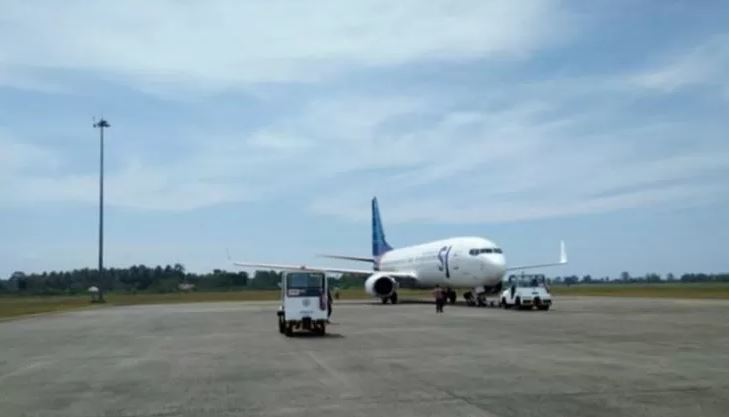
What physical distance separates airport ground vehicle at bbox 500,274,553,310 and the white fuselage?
4.62 feet

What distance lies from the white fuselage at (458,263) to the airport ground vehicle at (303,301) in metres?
21.4

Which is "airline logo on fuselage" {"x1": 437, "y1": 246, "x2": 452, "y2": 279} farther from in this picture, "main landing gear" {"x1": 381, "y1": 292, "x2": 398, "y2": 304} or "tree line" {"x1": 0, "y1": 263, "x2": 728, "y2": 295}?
"tree line" {"x1": 0, "y1": 263, "x2": 728, "y2": 295}

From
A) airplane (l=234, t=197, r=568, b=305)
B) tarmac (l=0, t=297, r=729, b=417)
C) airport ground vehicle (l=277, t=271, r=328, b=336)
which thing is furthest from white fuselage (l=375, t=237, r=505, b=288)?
airport ground vehicle (l=277, t=271, r=328, b=336)

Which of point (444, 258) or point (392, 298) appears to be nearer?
point (444, 258)

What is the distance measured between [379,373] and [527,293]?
28735mm

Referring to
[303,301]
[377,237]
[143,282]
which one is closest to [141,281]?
[143,282]

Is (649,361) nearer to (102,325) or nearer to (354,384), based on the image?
(354,384)

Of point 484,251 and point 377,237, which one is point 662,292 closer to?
point 377,237

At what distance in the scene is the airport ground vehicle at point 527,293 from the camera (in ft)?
140

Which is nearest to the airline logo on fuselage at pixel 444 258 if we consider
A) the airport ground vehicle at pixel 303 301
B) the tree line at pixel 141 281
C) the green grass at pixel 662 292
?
the green grass at pixel 662 292

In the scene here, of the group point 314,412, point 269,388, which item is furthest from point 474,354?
point 314,412

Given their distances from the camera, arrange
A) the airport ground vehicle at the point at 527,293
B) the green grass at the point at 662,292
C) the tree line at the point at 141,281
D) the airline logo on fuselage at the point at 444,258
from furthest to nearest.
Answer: the tree line at the point at 141,281
the green grass at the point at 662,292
the airline logo on fuselage at the point at 444,258
the airport ground vehicle at the point at 527,293

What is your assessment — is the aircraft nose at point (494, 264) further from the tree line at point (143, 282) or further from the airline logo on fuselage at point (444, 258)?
the tree line at point (143, 282)

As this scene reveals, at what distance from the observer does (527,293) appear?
141ft
